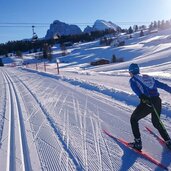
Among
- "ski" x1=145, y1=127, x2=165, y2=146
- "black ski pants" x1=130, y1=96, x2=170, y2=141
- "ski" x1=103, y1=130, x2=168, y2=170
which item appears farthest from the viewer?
"ski" x1=145, y1=127, x2=165, y2=146

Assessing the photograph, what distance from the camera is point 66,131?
24.8 ft

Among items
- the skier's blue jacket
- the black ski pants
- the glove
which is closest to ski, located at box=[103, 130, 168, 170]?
the black ski pants

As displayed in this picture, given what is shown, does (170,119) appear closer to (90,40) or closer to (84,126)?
(84,126)

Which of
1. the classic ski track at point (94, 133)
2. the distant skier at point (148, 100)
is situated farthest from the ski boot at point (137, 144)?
the classic ski track at point (94, 133)

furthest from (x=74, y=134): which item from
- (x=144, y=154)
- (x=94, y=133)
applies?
(x=144, y=154)

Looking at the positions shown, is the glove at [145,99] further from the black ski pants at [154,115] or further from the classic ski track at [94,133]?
the classic ski track at [94,133]

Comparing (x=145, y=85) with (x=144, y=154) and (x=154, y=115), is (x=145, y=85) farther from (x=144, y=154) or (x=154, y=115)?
(x=144, y=154)

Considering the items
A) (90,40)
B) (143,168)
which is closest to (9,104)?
(143,168)

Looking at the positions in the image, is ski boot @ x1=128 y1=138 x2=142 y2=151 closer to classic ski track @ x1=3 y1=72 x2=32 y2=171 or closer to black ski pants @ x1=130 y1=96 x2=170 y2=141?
black ski pants @ x1=130 y1=96 x2=170 y2=141

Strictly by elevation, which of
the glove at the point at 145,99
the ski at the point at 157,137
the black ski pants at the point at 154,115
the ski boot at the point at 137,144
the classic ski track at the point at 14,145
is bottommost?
the classic ski track at the point at 14,145

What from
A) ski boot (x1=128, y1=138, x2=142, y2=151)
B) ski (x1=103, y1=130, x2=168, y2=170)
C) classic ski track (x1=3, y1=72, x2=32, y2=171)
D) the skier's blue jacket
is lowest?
classic ski track (x1=3, y1=72, x2=32, y2=171)

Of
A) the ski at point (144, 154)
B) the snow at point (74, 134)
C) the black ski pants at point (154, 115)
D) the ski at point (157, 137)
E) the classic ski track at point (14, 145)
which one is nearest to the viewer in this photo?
the ski at point (144, 154)

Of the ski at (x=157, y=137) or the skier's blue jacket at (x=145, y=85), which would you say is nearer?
the skier's blue jacket at (x=145, y=85)

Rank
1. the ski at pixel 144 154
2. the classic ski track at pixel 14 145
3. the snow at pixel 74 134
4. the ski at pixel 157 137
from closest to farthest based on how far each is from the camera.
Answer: the ski at pixel 144 154, the snow at pixel 74 134, the classic ski track at pixel 14 145, the ski at pixel 157 137
